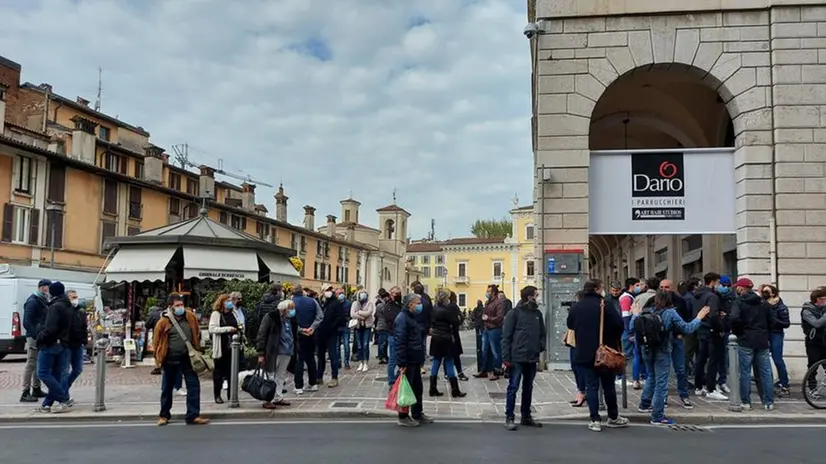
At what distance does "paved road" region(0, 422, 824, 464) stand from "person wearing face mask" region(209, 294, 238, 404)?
1597 mm

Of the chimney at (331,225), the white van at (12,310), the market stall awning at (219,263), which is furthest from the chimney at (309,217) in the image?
the market stall awning at (219,263)

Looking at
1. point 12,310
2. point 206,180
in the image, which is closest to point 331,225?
point 206,180

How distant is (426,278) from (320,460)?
8144 cm

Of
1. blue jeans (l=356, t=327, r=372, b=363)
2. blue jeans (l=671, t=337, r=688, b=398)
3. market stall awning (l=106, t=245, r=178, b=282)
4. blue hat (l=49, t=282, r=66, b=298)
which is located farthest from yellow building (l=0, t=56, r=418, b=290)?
blue jeans (l=671, t=337, r=688, b=398)

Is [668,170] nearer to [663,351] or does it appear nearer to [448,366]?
[663,351]

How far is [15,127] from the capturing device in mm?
33812

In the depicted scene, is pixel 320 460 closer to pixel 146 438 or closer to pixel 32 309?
pixel 146 438

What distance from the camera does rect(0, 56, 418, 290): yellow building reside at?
104 ft

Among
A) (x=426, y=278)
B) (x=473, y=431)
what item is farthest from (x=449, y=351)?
(x=426, y=278)

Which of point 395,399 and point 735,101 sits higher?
point 735,101

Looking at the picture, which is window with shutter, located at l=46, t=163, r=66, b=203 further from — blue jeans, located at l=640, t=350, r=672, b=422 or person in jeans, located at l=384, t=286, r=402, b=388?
blue jeans, located at l=640, t=350, r=672, b=422

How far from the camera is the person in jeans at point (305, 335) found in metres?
11.6

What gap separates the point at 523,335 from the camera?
8.70 meters

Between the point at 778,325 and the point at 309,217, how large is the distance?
56591mm
